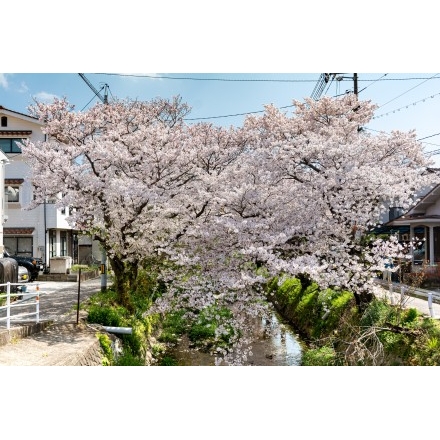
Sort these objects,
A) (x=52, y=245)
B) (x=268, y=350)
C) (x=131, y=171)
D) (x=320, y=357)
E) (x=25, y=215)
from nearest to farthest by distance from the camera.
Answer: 1. (x=320, y=357)
2. (x=52, y=245)
3. (x=25, y=215)
4. (x=268, y=350)
5. (x=131, y=171)

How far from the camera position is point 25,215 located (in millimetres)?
7516

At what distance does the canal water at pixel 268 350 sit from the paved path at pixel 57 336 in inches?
76.4

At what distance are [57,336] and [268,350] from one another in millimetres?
3574

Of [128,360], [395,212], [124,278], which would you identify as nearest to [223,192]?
[124,278]

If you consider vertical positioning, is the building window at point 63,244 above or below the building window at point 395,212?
below

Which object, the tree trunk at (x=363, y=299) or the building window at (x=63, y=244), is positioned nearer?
the building window at (x=63, y=244)

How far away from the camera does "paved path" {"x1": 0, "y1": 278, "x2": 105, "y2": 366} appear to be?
571 centimetres

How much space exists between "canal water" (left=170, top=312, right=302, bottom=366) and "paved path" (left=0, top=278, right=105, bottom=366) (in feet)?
6.37

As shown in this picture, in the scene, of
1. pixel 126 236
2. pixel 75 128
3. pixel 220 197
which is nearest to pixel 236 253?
pixel 220 197

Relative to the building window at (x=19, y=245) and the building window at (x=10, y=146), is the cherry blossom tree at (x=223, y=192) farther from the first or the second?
the building window at (x=19, y=245)

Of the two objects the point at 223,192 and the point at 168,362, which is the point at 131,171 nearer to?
the point at 223,192

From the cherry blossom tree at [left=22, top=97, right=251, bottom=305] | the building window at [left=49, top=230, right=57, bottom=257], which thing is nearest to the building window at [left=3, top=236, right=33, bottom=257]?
the building window at [left=49, top=230, right=57, bottom=257]

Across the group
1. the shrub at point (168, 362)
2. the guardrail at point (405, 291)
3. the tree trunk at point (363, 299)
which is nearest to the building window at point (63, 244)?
the shrub at point (168, 362)

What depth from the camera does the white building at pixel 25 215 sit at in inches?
288
